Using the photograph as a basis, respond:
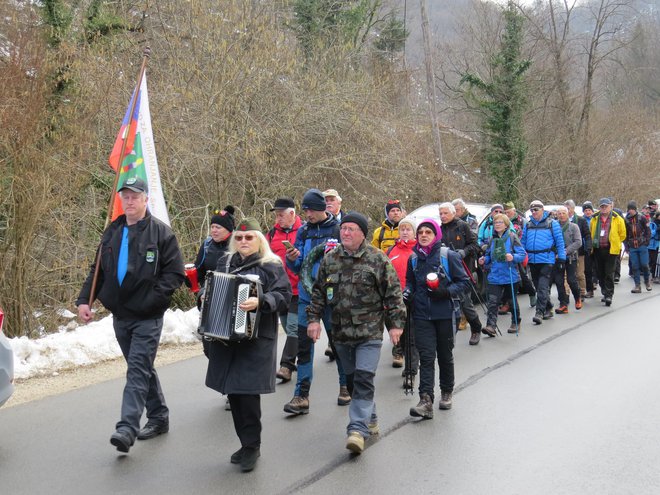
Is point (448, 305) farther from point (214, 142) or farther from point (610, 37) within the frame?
point (610, 37)

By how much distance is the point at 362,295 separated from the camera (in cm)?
572

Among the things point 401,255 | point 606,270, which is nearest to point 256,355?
point 401,255

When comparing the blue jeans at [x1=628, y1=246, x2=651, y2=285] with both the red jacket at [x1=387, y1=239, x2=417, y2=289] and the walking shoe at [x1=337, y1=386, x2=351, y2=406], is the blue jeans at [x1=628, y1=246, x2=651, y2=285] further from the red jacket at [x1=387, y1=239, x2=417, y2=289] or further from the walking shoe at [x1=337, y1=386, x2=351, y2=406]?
the walking shoe at [x1=337, y1=386, x2=351, y2=406]

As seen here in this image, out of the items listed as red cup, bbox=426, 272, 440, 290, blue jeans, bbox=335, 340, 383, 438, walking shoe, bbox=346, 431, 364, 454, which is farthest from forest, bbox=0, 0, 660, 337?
walking shoe, bbox=346, 431, 364, 454

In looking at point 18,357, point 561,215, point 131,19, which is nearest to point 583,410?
point 18,357

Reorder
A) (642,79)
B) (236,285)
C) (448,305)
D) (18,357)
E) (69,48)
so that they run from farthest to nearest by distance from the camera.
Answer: (642,79) → (69,48) → (18,357) → (448,305) → (236,285)

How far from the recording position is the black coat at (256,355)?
515cm

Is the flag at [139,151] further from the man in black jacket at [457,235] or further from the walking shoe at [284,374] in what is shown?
the man in black jacket at [457,235]

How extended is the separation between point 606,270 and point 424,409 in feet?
30.0

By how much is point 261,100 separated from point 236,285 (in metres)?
11.8

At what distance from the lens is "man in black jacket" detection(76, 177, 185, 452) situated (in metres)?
5.52

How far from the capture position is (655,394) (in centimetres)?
729

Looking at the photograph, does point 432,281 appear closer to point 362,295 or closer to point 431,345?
point 431,345

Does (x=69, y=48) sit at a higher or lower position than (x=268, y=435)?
higher
